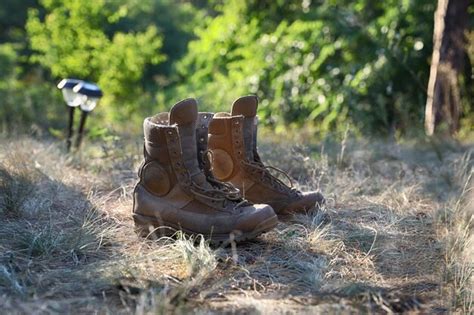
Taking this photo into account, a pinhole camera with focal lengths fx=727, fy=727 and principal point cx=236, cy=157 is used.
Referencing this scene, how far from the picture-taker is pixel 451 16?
7.55 metres

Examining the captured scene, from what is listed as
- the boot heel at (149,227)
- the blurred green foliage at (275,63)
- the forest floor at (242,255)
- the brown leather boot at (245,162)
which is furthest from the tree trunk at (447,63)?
the boot heel at (149,227)

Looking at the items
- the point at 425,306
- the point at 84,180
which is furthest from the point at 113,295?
the point at 84,180

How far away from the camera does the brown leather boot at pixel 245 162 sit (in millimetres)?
3508

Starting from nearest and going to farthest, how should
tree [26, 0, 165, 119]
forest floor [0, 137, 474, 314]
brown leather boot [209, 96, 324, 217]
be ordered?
forest floor [0, 137, 474, 314] → brown leather boot [209, 96, 324, 217] → tree [26, 0, 165, 119]

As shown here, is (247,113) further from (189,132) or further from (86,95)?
(86,95)

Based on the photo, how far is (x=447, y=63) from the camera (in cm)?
765

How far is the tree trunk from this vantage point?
7508 mm

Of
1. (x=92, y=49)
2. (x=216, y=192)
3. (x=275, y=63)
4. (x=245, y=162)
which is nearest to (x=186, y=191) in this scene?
(x=216, y=192)

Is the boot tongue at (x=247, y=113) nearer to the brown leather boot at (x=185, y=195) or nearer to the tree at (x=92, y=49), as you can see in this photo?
the brown leather boot at (x=185, y=195)

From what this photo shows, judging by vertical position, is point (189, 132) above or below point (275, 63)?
above

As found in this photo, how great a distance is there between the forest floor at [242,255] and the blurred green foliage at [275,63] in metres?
3.30

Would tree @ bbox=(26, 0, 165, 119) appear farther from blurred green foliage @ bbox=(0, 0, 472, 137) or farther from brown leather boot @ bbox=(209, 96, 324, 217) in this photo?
brown leather boot @ bbox=(209, 96, 324, 217)

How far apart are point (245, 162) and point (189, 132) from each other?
52 cm

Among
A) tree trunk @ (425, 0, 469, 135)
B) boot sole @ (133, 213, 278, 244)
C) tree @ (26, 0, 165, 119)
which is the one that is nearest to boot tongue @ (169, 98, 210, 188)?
boot sole @ (133, 213, 278, 244)
